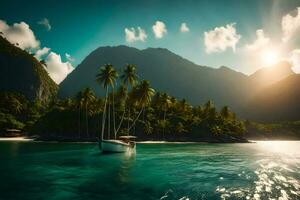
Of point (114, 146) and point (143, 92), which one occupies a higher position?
point (143, 92)

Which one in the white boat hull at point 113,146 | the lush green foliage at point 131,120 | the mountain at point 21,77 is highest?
the mountain at point 21,77

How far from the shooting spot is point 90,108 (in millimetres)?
107438

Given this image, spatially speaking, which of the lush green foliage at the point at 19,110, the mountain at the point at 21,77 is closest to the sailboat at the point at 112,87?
the lush green foliage at the point at 19,110

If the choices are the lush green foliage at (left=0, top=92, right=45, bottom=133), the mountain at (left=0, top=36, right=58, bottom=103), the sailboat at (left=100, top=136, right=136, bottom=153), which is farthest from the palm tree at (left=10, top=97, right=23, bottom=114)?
the sailboat at (left=100, top=136, right=136, bottom=153)

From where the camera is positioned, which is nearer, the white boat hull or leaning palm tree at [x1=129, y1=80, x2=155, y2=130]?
the white boat hull

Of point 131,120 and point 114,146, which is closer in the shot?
point 114,146

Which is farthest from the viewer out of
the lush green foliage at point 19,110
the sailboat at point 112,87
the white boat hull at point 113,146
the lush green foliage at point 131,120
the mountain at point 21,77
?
the mountain at point 21,77

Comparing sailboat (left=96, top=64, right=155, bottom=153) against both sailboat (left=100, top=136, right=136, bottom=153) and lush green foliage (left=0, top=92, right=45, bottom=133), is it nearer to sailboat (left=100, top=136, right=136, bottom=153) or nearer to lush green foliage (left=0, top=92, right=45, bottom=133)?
sailboat (left=100, top=136, right=136, bottom=153)

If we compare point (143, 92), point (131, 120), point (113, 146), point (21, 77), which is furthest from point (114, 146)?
point (21, 77)

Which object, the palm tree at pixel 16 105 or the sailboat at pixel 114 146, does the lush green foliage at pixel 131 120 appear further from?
the sailboat at pixel 114 146

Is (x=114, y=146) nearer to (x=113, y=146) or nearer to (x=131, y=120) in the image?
(x=113, y=146)

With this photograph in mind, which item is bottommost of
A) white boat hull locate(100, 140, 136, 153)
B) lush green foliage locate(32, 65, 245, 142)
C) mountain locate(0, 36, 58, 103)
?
white boat hull locate(100, 140, 136, 153)

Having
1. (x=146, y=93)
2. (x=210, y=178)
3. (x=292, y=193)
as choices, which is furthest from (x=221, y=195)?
(x=146, y=93)

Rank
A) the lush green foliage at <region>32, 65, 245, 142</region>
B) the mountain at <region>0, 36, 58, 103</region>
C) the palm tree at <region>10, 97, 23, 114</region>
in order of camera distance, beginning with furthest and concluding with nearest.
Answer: the mountain at <region>0, 36, 58, 103</region> → the palm tree at <region>10, 97, 23, 114</region> → the lush green foliage at <region>32, 65, 245, 142</region>
